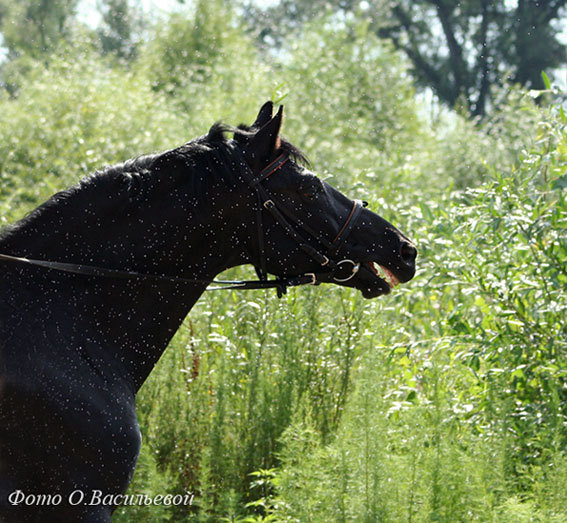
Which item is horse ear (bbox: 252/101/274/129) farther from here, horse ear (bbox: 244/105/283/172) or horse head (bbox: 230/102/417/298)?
horse ear (bbox: 244/105/283/172)

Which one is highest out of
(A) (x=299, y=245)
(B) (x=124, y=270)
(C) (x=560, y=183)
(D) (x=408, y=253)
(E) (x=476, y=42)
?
(E) (x=476, y=42)

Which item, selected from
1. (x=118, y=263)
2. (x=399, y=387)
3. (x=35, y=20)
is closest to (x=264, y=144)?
(x=118, y=263)

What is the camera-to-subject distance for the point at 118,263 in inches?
113

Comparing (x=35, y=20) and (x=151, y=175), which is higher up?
(x=35, y=20)

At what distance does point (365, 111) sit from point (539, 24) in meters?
12.5

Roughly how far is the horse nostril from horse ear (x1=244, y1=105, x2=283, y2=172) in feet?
2.30

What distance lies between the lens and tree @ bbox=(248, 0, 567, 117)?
1071 inches

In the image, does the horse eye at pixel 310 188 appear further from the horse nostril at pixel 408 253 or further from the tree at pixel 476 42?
the tree at pixel 476 42

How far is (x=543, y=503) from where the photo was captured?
3.51m

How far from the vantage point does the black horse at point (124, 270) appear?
8.57ft

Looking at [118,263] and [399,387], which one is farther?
→ [399,387]

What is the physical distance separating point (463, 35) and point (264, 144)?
28675 millimetres

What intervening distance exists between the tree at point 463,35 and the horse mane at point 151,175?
76.5ft

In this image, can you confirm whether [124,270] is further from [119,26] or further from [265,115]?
[119,26]
